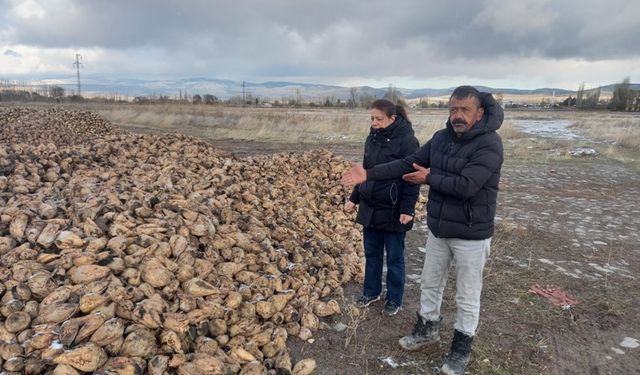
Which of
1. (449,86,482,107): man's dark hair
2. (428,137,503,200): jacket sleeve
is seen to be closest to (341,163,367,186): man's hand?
(428,137,503,200): jacket sleeve

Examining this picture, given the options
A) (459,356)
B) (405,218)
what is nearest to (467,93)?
(405,218)

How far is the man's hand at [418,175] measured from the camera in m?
3.12

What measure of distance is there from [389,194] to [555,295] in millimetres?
2292

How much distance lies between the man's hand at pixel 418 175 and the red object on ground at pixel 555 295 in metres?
2.30

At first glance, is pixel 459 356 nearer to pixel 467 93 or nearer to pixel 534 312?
pixel 534 312

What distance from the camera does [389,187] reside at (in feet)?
11.8

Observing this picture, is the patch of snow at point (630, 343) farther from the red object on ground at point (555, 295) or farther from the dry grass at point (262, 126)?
the dry grass at point (262, 126)

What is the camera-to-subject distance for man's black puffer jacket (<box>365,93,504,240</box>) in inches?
108

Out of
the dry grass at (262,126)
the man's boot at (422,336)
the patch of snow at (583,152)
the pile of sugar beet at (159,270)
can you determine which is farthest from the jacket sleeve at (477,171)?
the dry grass at (262,126)

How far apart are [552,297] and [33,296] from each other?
455cm

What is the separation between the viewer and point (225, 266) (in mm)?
3723

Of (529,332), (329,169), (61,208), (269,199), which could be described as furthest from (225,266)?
(329,169)

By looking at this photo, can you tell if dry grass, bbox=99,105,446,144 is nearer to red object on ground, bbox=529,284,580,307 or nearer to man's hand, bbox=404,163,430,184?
red object on ground, bbox=529,284,580,307

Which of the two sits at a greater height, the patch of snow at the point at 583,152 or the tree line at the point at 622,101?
the tree line at the point at 622,101
